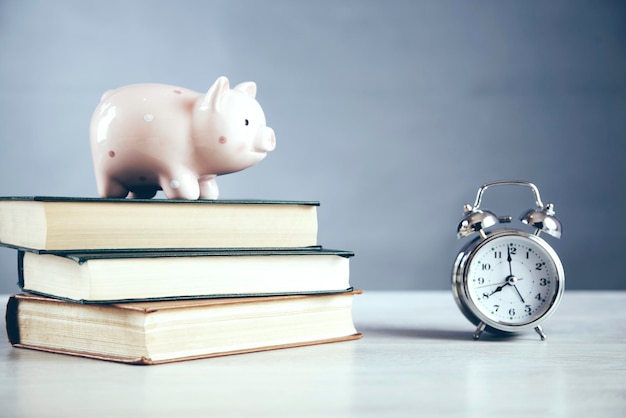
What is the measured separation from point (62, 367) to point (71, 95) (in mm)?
1815

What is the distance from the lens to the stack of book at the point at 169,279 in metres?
1.38

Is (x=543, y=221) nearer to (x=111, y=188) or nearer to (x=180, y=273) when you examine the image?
(x=180, y=273)

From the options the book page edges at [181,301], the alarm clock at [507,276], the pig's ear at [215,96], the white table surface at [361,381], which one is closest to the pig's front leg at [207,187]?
the pig's ear at [215,96]

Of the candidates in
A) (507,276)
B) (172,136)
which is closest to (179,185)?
(172,136)

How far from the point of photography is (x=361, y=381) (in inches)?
47.6

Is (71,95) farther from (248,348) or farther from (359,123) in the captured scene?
(248,348)

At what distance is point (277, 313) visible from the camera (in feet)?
5.06

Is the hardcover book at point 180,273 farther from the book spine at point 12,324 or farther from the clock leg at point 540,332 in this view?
the clock leg at point 540,332

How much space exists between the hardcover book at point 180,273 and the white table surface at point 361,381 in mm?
126

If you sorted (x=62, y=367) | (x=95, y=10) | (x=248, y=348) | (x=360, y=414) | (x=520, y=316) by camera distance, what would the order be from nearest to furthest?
1. (x=360, y=414)
2. (x=62, y=367)
3. (x=248, y=348)
4. (x=520, y=316)
5. (x=95, y=10)

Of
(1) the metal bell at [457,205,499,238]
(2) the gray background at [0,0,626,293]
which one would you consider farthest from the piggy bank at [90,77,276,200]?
(2) the gray background at [0,0,626,293]

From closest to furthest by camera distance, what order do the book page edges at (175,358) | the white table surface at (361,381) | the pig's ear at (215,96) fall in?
the white table surface at (361,381)
the book page edges at (175,358)
the pig's ear at (215,96)

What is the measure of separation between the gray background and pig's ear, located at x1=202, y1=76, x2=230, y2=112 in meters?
1.44

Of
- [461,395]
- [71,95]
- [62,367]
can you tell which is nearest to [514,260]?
[461,395]
